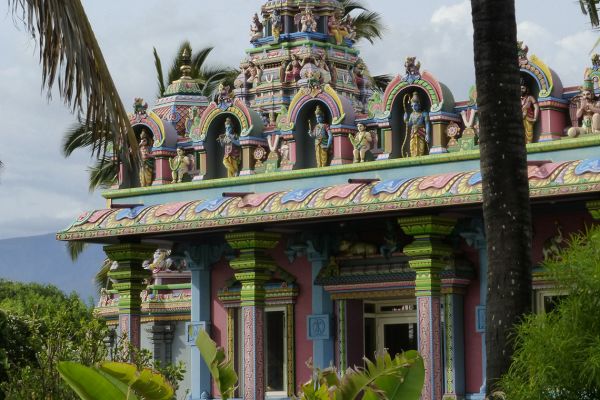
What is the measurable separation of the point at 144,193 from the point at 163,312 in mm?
4007

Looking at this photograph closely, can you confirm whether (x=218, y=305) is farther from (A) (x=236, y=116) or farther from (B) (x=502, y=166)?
Answer: (B) (x=502, y=166)

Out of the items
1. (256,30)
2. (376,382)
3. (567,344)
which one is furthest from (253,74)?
(376,382)

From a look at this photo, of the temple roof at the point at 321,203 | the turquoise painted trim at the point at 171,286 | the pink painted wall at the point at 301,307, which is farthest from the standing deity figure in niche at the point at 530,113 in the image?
the turquoise painted trim at the point at 171,286

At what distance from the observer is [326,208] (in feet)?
74.3

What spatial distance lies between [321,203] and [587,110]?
404 cm

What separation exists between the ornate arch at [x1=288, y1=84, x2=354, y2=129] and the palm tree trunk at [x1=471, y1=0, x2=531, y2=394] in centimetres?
912

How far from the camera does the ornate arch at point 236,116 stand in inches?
983

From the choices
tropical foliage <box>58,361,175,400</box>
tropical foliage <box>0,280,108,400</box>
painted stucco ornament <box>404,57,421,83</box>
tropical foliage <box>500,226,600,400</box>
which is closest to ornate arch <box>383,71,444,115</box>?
painted stucco ornament <box>404,57,421,83</box>

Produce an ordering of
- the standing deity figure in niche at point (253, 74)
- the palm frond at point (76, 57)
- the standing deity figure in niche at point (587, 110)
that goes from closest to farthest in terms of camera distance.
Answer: the palm frond at point (76, 57)
the standing deity figure in niche at point (587, 110)
the standing deity figure in niche at point (253, 74)

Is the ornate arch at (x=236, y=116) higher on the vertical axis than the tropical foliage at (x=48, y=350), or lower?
higher

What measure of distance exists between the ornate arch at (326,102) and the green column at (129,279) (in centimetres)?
375

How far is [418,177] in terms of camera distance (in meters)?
22.4

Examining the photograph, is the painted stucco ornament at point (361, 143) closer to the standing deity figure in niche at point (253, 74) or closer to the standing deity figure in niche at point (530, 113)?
the standing deity figure in niche at point (530, 113)

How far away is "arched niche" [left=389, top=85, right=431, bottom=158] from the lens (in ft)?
A: 76.4
